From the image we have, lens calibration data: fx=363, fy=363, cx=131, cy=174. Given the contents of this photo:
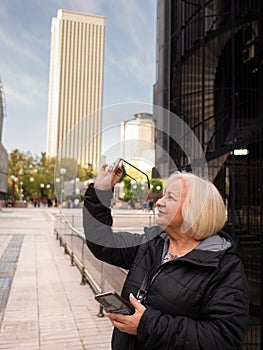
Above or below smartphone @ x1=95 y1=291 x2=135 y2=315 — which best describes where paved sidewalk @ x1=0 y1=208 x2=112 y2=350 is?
below

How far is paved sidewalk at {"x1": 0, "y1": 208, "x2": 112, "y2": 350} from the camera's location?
4203 millimetres

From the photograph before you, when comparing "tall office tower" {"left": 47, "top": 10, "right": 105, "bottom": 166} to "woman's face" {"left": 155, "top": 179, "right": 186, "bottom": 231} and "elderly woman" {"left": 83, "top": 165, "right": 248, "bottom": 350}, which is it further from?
"woman's face" {"left": 155, "top": 179, "right": 186, "bottom": 231}

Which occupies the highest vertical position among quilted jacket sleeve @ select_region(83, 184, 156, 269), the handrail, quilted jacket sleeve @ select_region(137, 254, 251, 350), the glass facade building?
the glass facade building

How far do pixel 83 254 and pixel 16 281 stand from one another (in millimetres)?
1370

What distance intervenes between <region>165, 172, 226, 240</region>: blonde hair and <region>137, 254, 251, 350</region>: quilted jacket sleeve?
0.26m

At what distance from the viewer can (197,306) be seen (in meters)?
1.48

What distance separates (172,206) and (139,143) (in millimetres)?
323

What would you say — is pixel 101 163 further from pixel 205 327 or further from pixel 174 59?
pixel 174 59

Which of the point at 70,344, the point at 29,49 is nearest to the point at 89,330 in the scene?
the point at 70,344

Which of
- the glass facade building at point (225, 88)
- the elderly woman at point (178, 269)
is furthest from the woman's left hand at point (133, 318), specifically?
the glass facade building at point (225, 88)

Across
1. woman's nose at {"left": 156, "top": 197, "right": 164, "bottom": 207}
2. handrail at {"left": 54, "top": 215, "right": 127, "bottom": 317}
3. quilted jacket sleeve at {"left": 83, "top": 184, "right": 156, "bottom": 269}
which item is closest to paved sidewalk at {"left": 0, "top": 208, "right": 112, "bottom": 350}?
handrail at {"left": 54, "top": 215, "right": 127, "bottom": 317}

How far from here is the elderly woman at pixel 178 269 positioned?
1.40 m

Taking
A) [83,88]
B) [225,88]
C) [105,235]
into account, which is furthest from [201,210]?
[225,88]

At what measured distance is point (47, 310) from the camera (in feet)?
17.3
